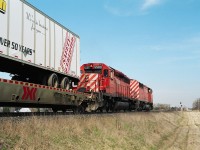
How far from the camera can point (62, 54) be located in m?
16.4

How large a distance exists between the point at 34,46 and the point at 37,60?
26.4 inches

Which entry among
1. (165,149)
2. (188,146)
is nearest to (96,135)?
(165,149)

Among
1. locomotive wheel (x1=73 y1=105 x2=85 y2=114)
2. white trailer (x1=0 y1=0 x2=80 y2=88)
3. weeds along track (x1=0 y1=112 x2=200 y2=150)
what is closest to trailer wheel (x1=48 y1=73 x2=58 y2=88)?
white trailer (x1=0 y1=0 x2=80 y2=88)

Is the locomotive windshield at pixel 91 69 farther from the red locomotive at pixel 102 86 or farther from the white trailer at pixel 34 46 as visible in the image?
the white trailer at pixel 34 46

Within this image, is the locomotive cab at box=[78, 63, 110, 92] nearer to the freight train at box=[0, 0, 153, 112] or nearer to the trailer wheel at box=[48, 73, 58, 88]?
the freight train at box=[0, 0, 153, 112]

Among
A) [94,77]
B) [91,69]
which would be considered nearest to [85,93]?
[94,77]

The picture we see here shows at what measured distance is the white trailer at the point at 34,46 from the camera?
11336mm

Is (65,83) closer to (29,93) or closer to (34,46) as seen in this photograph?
(34,46)

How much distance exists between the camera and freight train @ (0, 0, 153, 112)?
11148 millimetres

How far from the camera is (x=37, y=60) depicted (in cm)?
1352

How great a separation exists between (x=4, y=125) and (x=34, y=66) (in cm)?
480

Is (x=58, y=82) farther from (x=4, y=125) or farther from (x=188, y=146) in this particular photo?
(x=188, y=146)

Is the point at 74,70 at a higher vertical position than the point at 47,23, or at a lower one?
lower

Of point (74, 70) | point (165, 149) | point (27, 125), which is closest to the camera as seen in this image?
point (27, 125)
